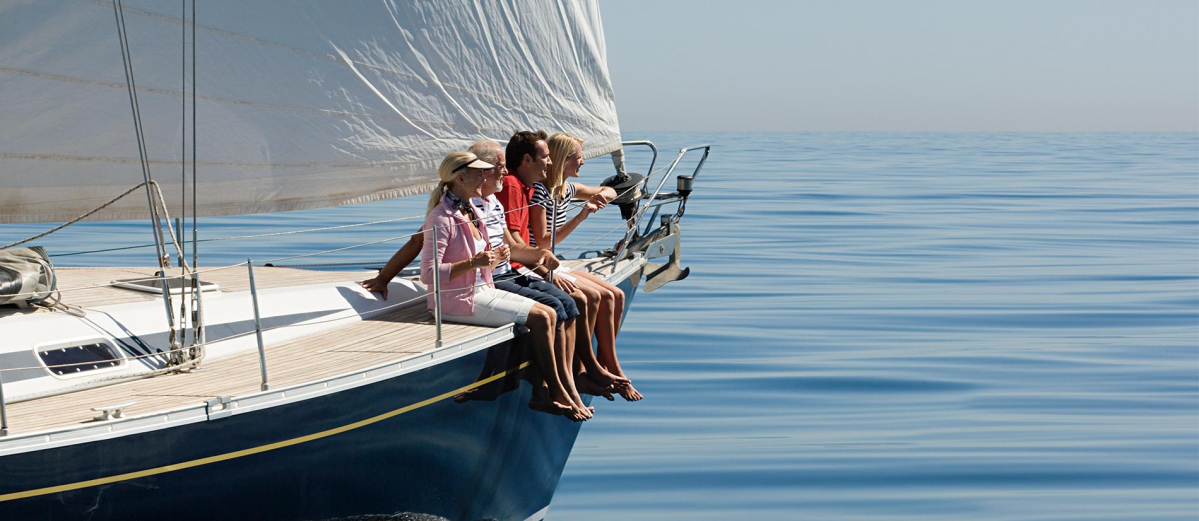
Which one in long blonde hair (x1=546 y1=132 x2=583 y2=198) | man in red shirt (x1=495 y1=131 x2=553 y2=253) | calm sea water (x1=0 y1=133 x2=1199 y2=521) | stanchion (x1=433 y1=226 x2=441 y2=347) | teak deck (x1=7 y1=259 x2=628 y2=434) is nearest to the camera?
teak deck (x1=7 y1=259 x2=628 y2=434)

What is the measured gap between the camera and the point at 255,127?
6074 millimetres

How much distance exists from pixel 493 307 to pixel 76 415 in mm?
1950

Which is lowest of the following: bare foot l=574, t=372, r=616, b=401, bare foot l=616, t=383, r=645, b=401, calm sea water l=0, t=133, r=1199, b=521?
calm sea water l=0, t=133, r=1199, b=521

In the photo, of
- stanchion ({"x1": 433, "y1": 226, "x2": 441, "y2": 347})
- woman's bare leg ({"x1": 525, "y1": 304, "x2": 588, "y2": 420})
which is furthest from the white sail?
woman's bare leg ({"x1": 525, "y1": 304, "x2": 588, "y2": 420})

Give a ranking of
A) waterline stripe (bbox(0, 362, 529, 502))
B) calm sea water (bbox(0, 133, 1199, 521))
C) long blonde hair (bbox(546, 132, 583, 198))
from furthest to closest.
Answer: calm sea water (bbox(0, 133, 1199, 521)), long blonde hair (bbox(546, 132, 583, 198)), waterline stripe (bbox(0, 362, 529, 502))

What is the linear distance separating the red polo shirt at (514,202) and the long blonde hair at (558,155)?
0.20m

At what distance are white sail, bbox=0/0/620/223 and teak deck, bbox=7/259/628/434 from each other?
59 cm

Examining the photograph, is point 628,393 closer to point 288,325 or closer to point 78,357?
point 288,325

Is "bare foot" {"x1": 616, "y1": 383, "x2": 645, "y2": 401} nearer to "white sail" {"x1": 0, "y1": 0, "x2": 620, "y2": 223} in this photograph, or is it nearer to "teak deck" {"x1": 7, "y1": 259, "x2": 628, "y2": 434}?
"teak deck" {"x1": 7, "y1": 259, "x2": 628, "y2": 434}

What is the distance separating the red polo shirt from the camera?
606 centimetres

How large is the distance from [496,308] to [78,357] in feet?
5.80

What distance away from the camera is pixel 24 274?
5.15 meters

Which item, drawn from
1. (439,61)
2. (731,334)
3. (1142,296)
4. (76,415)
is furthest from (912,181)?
(76,415)

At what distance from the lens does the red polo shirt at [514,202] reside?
6062 mm
